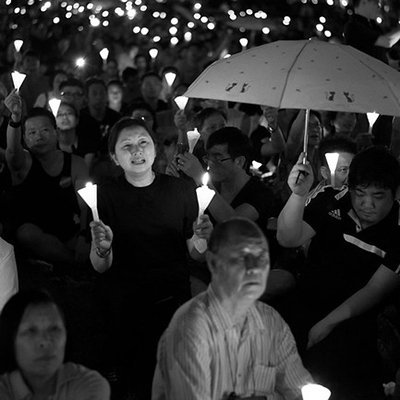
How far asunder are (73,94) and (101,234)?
17.1 ft

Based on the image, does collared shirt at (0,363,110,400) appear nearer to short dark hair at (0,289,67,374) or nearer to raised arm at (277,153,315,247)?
short dark hair at (0,289,67,374)

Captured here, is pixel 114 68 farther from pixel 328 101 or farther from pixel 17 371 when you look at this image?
pixel 17 371

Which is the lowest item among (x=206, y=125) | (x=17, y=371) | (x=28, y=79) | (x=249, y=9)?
(x=17, y=371)

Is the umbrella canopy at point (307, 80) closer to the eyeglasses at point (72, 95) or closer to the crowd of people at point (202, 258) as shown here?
the crowd of people at point (202, 258)

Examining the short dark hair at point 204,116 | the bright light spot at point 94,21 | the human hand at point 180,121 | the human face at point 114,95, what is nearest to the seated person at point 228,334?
the human hand at point 180,121

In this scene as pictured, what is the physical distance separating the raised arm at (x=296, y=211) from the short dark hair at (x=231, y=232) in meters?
1.25

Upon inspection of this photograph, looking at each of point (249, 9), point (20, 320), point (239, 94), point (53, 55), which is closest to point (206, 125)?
point (239, 94)

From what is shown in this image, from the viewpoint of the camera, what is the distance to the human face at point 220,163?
566 cm

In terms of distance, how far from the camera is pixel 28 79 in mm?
10789

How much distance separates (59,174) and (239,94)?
196cm

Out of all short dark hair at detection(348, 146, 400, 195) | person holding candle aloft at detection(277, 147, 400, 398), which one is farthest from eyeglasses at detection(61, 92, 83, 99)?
short dark hair at detection(348, 146, 400, 195)

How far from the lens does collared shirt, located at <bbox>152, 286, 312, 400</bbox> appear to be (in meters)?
3.05

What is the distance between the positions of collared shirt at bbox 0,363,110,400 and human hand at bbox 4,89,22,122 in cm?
319

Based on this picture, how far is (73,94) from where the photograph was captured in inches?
361
